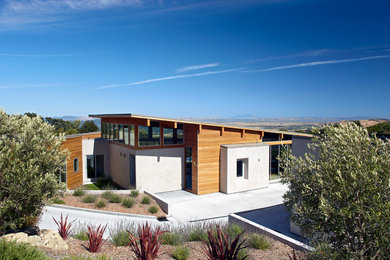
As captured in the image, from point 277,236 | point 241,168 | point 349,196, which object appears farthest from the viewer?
point 241,168

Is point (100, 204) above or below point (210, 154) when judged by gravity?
below

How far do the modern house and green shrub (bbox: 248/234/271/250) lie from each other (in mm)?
8081

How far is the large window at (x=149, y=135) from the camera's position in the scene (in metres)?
15.0

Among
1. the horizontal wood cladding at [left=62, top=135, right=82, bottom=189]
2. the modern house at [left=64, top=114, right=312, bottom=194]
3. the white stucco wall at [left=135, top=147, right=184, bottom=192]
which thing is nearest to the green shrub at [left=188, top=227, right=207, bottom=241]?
the modern house at [left=64, top=114, right=312, bottom=194]

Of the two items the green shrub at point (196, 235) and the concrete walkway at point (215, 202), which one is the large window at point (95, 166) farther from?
the green shrub at point (196, 235)

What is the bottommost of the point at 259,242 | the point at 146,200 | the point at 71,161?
the point at 146,200

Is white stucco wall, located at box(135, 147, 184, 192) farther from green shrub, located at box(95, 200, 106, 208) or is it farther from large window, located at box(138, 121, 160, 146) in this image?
green shrub, located at box(95, 200, 106, 208)

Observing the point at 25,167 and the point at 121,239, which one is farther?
the point at 121,239

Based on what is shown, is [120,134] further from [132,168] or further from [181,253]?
[181,253]

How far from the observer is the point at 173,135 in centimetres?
1564

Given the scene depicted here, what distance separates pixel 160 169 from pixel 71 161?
5.97 meters

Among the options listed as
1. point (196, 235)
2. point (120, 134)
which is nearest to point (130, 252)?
point (196, 235)

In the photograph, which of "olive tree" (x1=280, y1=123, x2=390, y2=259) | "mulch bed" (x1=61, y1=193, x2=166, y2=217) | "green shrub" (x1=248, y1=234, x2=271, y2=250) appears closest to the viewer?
"olive tree" (x1=280, y1=123, x2=390, y2=259)

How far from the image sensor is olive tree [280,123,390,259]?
12.3 ft
